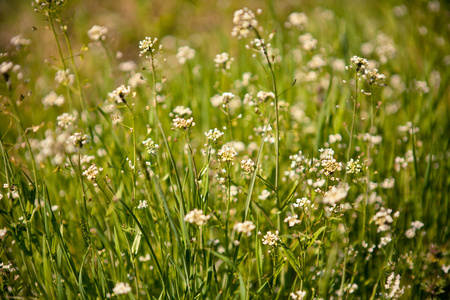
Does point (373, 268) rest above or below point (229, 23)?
below

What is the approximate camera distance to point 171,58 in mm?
5637

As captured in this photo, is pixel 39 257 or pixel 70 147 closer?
pixel 39 257

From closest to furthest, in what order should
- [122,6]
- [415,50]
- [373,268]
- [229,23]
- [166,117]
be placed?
1. [373,268]
2. [166,117]
3. [415,50]
4. [229,23]
5. [122,6]

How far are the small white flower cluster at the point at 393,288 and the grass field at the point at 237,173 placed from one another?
0.5 inches

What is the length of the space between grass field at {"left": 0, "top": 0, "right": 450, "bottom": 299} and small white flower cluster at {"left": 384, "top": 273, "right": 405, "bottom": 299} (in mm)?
13

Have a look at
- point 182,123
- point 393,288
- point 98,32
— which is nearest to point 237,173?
point 182,123

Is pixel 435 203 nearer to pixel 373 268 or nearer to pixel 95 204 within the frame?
pixel 373 268

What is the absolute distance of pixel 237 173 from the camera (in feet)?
7.95

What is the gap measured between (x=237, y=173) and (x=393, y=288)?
3.92 feet

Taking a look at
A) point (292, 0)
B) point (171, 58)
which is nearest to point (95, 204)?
point (171, 58)

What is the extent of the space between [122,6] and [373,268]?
7475mm

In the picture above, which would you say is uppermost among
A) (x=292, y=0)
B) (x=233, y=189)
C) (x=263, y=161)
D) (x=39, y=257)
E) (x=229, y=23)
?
(x=292, y=0)

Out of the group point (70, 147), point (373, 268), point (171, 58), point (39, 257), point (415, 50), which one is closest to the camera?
point (39, 257)

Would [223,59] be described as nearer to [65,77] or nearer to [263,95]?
[263,95]
